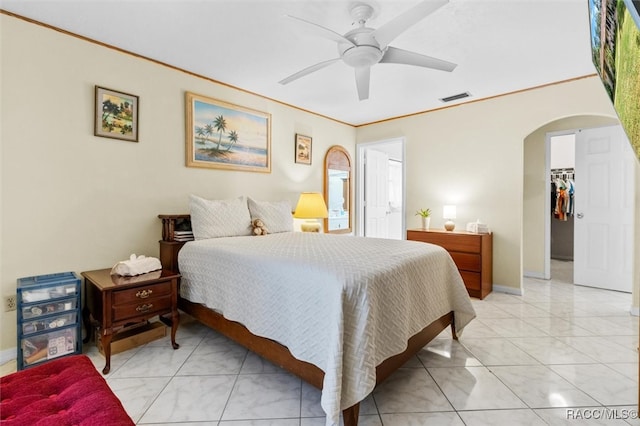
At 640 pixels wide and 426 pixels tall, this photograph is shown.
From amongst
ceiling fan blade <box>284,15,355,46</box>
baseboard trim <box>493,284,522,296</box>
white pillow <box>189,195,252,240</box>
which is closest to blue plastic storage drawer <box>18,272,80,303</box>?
white pillow <box>189,195,252,240</box>

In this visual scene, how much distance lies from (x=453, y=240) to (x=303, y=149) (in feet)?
7.87

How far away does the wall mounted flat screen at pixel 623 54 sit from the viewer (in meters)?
0.61

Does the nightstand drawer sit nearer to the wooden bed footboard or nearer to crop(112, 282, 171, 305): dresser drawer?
the wooden bed footboard

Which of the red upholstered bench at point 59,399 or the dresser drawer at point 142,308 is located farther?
the dresser drawer at point 142,308

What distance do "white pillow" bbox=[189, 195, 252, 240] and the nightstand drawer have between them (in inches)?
101

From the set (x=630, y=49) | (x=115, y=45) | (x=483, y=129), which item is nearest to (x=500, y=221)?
(x=483, y=129)

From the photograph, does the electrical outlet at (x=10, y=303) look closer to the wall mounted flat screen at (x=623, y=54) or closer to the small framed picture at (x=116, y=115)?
the small framed picture at (x=116, y=115)

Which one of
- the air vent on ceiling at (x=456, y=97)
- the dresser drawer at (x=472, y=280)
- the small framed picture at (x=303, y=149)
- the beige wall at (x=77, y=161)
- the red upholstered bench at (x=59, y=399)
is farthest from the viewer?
the small framed picture at (x=303, y=149)

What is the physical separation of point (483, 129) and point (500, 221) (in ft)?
4.02

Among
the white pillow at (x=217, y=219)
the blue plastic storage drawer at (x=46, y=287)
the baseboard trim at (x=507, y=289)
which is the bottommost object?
the baseboard trim at (x=507, y=289)

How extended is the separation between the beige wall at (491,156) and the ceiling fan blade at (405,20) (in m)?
2.60

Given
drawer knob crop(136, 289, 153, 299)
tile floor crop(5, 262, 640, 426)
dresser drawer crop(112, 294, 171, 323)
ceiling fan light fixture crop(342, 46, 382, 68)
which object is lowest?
tile floor crop(5, 262, 640, 426)

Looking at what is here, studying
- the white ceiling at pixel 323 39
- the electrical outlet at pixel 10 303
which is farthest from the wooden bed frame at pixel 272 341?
the white ceiling at pixel 323 39

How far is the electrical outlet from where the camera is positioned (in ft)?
6.92
